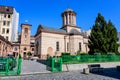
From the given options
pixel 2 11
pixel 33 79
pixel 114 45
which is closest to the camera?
pixel 33 79

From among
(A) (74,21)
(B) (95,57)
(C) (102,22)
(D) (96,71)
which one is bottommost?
(D) (96,71)

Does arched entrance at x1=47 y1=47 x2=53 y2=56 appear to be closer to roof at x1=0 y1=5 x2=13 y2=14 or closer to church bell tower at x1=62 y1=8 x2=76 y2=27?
church bell tower at x1=62 y1=8 x2=76 y2=27

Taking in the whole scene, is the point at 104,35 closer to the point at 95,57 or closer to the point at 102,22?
the point at 102,22

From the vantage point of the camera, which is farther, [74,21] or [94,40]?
[74,21]

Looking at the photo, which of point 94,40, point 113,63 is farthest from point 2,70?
point 94,40

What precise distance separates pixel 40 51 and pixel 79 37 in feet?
42.4

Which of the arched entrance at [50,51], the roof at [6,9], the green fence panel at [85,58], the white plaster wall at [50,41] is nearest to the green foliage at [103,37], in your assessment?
the green fence panel at [85,58]

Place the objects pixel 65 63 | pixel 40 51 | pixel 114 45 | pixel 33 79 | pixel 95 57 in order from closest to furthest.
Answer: pixel 33 79
pixel 65 63
pixel 95 57
pixel 114 45
pixel 40 51

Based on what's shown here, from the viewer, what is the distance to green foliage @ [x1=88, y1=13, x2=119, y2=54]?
29.6 meters

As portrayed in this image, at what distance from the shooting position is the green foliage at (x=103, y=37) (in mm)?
29594

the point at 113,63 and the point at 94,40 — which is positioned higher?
the point at 94,40

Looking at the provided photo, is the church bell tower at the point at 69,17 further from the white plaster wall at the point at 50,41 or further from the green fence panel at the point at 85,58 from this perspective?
the green fence panel at the point at 85,58

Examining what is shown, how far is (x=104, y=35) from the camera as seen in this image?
30672 millimetres

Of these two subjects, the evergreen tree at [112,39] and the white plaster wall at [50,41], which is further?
the white plaster wall at [50,41]
